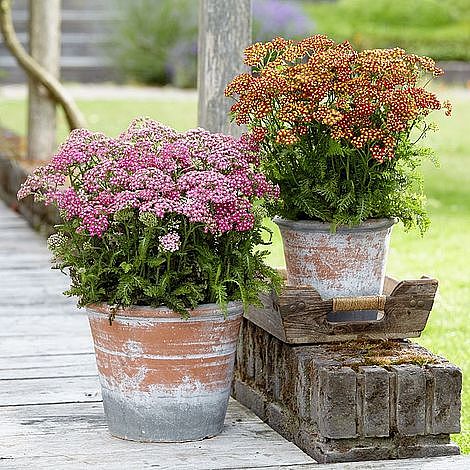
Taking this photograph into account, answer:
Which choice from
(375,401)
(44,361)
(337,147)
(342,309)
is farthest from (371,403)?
(44,361)

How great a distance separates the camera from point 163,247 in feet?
10.6

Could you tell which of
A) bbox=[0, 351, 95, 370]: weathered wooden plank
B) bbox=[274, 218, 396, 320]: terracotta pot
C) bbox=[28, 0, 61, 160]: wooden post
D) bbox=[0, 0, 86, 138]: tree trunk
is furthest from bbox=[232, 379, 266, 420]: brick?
bbox=[28, 0, 61, 160]: wooden post

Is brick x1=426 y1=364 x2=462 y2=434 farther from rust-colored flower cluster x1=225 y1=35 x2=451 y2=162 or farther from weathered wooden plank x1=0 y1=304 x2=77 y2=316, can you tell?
weathered wooden plank x1=0 y1=304 x2=77 y2=316

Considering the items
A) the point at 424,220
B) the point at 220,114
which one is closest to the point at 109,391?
the point at 424,220

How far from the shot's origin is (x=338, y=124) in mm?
3322

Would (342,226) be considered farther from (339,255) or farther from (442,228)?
(442,228)

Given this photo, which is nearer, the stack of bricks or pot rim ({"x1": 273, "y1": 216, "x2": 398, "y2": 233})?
the stack of bricks

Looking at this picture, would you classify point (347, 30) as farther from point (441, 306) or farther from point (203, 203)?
point (203, 203)

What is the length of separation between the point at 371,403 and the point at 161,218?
0.71 metres

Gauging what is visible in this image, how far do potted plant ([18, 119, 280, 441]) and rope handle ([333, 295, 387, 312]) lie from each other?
196 millimetres

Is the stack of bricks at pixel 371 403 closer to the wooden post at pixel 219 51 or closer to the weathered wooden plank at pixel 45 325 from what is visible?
the wooden post at pixel 219 51

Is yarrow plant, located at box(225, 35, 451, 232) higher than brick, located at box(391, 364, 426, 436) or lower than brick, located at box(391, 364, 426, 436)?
higher

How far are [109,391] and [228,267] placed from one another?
0.47 meters

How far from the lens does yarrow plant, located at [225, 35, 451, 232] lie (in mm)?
3342
